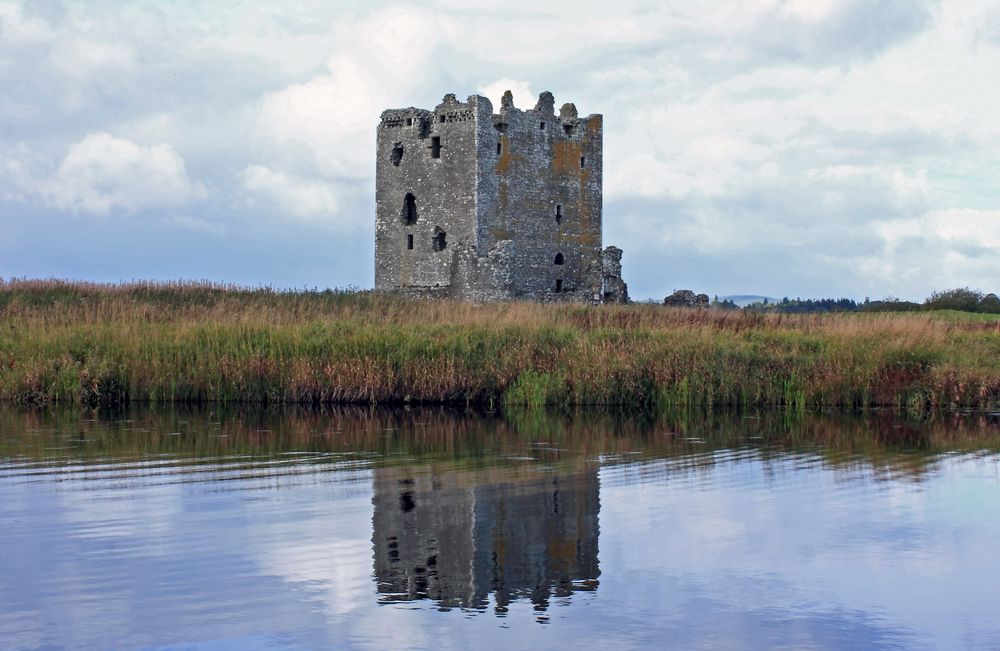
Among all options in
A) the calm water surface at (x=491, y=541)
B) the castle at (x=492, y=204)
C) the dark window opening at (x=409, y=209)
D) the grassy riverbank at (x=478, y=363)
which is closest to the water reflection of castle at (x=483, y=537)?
the calm water surface at (x=491, y=541)

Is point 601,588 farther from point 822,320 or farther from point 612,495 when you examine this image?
point 822,320

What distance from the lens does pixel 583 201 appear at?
40.5m

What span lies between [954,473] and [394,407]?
8.64 metres

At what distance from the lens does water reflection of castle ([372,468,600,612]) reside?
7.92 m

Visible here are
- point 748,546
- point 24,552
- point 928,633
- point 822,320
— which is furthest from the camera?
point 822,320

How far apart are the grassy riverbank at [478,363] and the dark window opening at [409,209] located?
1689 centimetres

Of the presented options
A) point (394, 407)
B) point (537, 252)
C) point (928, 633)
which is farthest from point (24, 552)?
point (537, 252)

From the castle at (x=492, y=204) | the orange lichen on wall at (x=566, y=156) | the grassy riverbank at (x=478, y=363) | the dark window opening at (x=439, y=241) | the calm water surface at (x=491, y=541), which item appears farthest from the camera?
the orange lichen on wall at (x=566, y=156)

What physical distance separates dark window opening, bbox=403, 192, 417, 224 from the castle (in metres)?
0.03

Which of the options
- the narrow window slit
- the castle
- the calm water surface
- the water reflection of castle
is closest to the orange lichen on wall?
the castle

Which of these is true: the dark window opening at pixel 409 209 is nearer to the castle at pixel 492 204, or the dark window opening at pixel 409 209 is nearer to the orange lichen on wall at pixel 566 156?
the castle at pixel 492 204

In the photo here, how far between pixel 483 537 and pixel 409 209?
30651 mm

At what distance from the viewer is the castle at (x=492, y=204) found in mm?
37531

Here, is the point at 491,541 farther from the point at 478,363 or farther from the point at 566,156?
the point at 566,156
